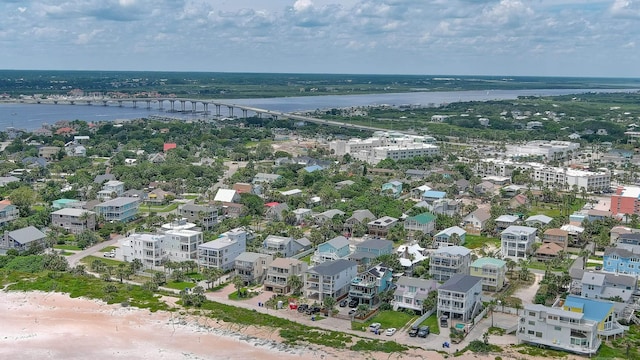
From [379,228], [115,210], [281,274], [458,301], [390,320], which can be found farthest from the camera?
[115,210]

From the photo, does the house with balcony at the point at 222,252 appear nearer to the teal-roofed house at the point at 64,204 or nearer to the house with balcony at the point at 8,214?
the teal-roofed house at the point at 64,204

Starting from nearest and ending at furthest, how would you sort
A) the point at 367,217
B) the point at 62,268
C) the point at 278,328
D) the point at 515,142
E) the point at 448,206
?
Answer: the point at 278,328, the point at 62,268, the point at 367,217, the point at 448,206, the point at 515,142

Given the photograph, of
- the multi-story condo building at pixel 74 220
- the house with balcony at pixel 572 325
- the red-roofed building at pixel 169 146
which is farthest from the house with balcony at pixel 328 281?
the red-roofed building at pixel 169 146

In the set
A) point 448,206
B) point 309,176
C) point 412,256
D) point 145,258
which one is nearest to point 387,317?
point 412,256

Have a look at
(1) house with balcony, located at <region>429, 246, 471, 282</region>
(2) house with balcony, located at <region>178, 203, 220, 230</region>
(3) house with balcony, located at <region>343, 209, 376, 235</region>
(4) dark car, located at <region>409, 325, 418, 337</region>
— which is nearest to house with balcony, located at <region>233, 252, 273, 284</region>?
(1) house with balcony, located at <region>429, 246, 471, 282</region>

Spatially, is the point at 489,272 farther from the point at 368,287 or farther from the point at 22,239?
the point at 22,239

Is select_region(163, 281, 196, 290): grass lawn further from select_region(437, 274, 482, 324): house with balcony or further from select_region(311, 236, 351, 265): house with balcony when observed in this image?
select_region(437, 274, 482, 324): house with balcony

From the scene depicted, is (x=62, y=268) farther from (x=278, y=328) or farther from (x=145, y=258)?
(x=278, y=328)

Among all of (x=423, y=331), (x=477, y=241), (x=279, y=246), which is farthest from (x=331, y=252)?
(x=477, y=241)
